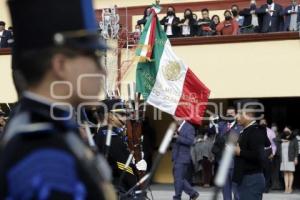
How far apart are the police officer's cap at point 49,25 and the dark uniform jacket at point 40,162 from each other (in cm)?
17

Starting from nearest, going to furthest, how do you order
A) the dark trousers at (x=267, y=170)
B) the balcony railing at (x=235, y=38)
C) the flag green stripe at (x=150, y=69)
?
1. the dark trousers at (x=267, y=170)
2. the flag green stripe at (x=150, y=69)
3. the balcony railing at (x=235, y=38)

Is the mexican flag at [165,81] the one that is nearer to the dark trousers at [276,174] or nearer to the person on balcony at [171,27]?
the dark trousers at [276,174]

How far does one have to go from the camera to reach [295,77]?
625 inches

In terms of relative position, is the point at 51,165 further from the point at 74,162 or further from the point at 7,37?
the point at 7,37

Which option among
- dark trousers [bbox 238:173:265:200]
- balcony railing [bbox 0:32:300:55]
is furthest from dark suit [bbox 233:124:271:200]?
balcony railing [bbox 0:32:300:55]

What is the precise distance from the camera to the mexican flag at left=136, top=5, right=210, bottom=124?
1200cm

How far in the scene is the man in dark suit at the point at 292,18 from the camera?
16.0m

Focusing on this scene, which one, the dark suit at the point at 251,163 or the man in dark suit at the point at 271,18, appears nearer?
the dark suit at the point at 251,163

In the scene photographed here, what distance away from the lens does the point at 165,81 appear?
484 inches

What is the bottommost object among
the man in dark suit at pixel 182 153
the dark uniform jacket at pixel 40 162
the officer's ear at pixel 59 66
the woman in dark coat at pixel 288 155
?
the woman in dark coat at pixel 288 155

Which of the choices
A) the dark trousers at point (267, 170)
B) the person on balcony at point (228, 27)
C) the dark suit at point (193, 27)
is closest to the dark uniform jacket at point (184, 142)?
the dark trousers at point (267, 170)

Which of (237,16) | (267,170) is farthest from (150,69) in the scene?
(237,16)

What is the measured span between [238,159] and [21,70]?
6.09 m

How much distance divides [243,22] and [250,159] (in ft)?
32.0
